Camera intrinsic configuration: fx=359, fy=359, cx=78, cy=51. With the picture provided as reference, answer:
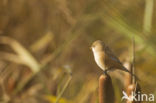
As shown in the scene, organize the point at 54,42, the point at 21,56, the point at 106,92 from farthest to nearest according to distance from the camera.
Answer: the point at 54,42
the point at 21,56
the point at 106,92

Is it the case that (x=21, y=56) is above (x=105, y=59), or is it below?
above

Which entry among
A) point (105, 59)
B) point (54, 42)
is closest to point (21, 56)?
point (54, 42)

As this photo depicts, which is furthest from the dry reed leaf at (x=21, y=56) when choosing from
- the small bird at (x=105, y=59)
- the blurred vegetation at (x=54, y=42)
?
the small bird at (x=105, y=59)

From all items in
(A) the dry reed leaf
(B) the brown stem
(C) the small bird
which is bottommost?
(B) the brown stem

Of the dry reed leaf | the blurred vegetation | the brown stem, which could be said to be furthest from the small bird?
the blurred vegetation

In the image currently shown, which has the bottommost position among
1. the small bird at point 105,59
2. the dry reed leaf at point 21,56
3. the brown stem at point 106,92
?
the brown stem at point 106,92

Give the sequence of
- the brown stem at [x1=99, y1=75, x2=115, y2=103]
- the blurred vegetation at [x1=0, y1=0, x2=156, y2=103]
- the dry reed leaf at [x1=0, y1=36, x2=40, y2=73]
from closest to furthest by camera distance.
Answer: the brown stem at [x1=99, y1=75, x2=115, y2=103]
the dry reed leaf at [x1=0, y1=36, x2=40, y2=73]
the blurred vegetation at [x1=0, y1=0, x2=156, y2=103]

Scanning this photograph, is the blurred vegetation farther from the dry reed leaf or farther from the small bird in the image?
the small bird

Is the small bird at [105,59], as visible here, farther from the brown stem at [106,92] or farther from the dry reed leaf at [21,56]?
the dry reed leaf at [21,56]

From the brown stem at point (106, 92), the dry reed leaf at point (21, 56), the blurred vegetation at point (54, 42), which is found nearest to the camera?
the brown stem at point (106, 92)

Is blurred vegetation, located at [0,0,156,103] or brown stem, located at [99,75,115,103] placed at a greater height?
blurred vegetation, located at [0,0,156,103]

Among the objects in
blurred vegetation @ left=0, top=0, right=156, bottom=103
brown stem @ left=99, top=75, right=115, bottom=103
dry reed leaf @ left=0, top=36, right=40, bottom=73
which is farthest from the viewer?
blurred vegetation @ left=0, top=0, right=156, bottom=103

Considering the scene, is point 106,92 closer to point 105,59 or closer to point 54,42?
point 105,59
